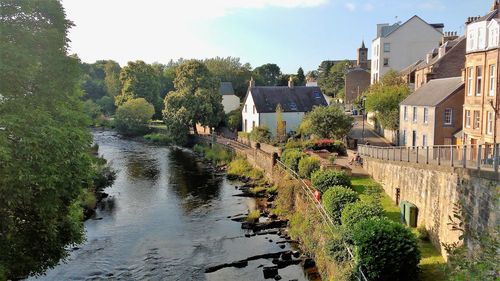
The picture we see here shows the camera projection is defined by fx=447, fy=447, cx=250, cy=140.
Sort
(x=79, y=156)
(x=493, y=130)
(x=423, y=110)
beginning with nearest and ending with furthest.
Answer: (x=79, y=156), (x=493, y=130), (x=423, y=110)

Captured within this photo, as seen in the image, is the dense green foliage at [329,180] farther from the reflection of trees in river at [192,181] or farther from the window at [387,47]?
the window at [387,47]

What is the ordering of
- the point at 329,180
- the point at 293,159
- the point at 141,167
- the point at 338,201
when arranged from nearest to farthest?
the point at 338,201 < the point at 329,180 < the point at 293,159 < the point at 141,167

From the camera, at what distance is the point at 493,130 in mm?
27875

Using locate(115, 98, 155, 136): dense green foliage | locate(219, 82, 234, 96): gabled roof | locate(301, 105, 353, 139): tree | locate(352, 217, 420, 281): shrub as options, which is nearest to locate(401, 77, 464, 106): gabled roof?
locate(301, 105, 353, 139): tree

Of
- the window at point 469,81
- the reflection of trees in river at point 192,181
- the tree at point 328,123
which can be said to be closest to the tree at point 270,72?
the reflection of trees in river at point 192,181

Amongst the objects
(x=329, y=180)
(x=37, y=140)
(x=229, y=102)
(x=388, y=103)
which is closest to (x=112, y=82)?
(x=229, y=102)

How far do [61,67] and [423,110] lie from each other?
31839mm

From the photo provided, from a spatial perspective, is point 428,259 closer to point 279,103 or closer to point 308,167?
point 308,167

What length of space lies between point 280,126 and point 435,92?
20.2 m

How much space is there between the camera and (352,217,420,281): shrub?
15531mm

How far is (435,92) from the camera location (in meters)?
39.2

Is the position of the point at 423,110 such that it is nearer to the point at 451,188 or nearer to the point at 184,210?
the point at 184,210

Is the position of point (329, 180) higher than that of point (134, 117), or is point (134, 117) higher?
point (134, 117)

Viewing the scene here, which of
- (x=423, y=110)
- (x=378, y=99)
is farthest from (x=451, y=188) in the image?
(x=378, y=99)
